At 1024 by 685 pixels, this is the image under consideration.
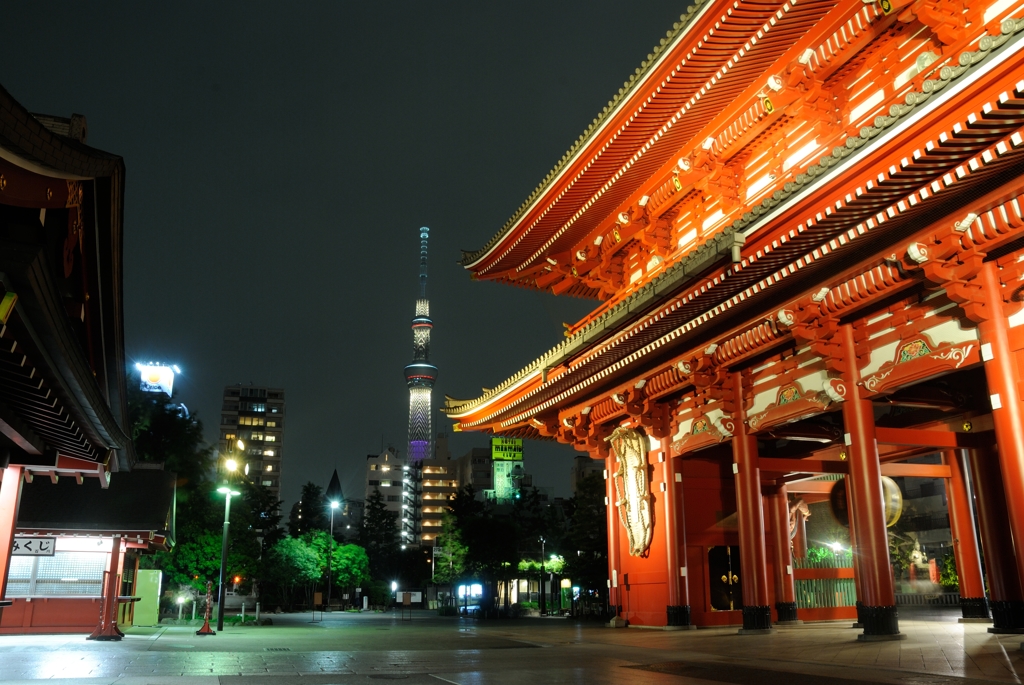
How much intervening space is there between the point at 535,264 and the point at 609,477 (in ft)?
26.5

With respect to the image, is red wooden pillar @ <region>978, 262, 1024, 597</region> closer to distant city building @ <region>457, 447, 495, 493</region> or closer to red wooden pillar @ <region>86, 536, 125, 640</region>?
red wooden pillar @ <region>86, 536, 125, 640</region>

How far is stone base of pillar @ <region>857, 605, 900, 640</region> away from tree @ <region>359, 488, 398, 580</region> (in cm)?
7998

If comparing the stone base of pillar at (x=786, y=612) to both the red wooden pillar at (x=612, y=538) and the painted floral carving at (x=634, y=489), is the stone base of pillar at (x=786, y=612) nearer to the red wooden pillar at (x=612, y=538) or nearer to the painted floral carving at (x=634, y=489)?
the painted floral carving at (x=634, y=489)

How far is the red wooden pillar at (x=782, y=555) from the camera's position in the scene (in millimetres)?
21452

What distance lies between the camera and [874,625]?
13688 millimetres

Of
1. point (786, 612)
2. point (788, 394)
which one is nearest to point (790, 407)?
point (788, 394)

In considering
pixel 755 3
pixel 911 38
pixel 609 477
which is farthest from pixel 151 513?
pixel 911 38

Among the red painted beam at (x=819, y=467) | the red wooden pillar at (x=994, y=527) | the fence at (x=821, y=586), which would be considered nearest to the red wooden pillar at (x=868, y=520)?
the red wooden pillar at (x=994, y=527)

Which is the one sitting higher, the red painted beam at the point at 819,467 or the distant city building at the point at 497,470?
the distant city building at the point at 497,470

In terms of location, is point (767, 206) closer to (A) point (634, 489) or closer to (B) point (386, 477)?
(A) point (634, 489)

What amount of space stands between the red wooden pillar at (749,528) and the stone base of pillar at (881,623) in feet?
12.0

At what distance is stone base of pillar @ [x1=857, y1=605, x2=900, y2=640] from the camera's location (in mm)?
13602

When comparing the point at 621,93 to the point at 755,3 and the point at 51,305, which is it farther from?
the point at 51,305

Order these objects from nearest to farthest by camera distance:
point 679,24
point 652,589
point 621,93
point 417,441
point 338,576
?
point 679,24
point 621,93
point 652,589
point 338,576
point 417,441
